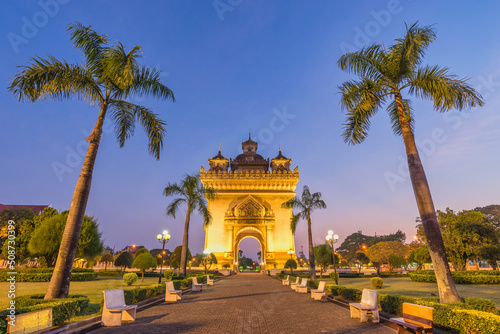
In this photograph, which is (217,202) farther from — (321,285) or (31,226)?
(321,285)

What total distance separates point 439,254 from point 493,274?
790 inches

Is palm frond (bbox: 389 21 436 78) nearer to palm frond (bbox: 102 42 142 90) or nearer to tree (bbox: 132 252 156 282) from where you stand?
palm frond (bbox: 102 42 142 90)

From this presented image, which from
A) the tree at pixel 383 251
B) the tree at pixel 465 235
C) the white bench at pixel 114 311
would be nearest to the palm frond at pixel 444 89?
the white bench at pixel 114 311

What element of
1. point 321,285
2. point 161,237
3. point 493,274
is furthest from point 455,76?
point 493,274

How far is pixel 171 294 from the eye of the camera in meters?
11.6

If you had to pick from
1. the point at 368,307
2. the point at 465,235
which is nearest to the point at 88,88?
the point at 368,307

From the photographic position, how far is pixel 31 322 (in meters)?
4.98

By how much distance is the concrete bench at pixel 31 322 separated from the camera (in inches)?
177

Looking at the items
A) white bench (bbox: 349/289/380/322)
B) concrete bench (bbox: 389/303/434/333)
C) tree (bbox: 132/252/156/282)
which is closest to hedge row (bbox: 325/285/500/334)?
concrete bench (bbox: 389/303/434/333)

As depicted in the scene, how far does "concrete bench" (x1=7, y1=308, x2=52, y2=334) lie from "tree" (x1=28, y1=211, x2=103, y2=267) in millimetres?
20224

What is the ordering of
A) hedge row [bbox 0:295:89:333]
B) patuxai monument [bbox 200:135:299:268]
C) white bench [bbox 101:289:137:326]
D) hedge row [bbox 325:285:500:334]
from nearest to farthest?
hedge row [bbox 325:285:500:334], hedge row [bbox 0:295:89:333], white bench [bbox 101:289:137:326], patuxai monument [bbox 200:135:299:268]

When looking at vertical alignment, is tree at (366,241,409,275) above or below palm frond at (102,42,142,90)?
below

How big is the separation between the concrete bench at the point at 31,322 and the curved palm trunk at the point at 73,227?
223cm

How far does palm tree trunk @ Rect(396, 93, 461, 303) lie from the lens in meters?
7.16
